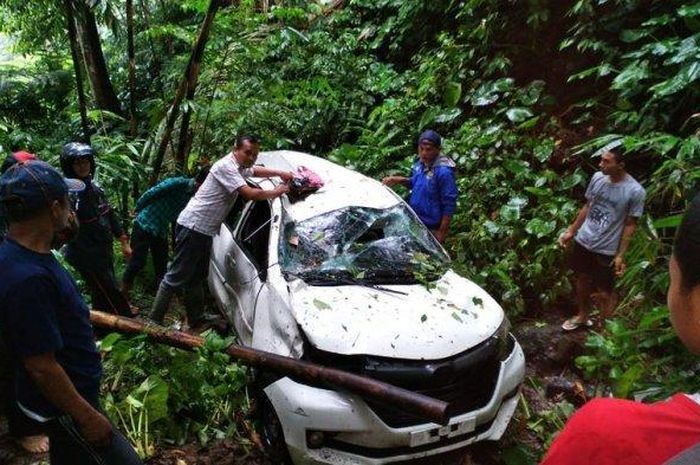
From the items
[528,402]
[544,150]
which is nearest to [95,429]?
[528,402]

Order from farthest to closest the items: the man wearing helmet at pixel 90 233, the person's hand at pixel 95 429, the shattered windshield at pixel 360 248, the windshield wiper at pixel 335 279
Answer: the man wearing helmet at pixel 90 233
the shattered windshield at pixel 360 248
the windshield wiper at pixel 335 279
the person's hand at pixel 95 429

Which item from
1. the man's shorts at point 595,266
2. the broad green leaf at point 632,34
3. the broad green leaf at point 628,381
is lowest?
the broad green leaf at point 628,381

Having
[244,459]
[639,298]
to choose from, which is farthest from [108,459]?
[639,298]

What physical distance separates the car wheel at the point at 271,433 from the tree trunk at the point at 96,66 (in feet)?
22.3

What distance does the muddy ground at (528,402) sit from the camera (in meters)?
3.17

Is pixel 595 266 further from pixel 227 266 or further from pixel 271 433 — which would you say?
pixel 227 266

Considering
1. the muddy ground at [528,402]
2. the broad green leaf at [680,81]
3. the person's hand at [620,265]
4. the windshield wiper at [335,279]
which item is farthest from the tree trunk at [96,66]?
the person's hand at [620,265]

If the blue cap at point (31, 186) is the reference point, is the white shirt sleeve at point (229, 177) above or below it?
below

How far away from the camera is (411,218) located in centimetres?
439

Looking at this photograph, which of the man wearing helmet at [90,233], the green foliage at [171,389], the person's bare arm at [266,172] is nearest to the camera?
the green foliage at [171,389]

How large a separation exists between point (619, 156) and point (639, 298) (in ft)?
3.82

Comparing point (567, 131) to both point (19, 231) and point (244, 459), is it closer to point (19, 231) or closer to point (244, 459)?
point (244, 459)

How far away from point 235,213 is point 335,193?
1.17 metres

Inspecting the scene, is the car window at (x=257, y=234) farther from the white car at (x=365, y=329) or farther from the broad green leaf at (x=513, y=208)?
the broad green leaf at (x=513, y=208)
